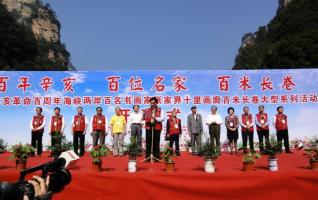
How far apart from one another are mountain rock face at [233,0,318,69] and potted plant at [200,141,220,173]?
56.0 ft

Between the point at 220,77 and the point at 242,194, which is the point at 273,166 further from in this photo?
the point at 220,77

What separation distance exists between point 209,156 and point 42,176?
11.1 ft

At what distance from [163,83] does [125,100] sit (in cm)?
92

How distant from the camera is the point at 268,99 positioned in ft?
29.1

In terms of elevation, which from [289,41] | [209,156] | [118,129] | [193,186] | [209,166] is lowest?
[193,186]

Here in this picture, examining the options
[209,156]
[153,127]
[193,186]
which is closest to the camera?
[193,186]

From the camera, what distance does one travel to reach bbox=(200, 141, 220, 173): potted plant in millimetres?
4578

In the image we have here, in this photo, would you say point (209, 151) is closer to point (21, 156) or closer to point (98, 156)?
point (98, 156)

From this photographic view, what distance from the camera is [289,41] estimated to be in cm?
2194

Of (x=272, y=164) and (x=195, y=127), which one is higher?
(x=195, y=127)

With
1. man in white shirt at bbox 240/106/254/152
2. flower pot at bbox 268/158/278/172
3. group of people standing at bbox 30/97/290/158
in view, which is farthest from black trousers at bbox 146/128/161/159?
man in white shirt at bbox 240/106/254/152

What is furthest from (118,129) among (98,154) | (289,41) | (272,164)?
(289,41)

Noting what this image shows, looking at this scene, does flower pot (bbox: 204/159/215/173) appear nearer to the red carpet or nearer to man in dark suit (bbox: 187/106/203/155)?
the red carpet

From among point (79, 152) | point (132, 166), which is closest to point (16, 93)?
point (79, 152)
